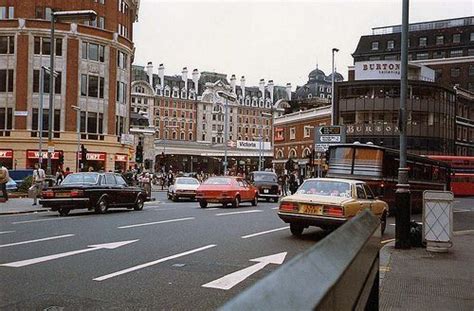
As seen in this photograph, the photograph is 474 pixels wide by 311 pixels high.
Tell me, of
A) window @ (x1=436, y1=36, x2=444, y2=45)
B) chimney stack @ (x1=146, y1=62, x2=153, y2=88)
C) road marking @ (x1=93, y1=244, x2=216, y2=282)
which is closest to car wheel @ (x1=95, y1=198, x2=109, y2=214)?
road marking @ (x1=93, y1=244, x2=216, y2=282)

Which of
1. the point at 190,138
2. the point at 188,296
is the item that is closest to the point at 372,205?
the point at 188,296

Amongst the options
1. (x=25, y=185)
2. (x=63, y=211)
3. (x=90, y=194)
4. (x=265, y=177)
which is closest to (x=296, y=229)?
(x=90, y=194)

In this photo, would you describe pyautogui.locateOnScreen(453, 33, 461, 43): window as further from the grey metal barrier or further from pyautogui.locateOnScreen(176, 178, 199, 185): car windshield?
the grey metal barrier

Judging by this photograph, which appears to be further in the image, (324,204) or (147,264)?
(324,204)

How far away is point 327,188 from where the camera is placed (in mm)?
15023

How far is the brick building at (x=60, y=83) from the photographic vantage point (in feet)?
178

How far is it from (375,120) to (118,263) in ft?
205

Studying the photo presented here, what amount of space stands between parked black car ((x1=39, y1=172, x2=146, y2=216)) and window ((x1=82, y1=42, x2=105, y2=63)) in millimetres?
36184

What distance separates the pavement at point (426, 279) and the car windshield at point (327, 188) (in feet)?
6.73

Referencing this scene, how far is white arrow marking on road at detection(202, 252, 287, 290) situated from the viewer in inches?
323

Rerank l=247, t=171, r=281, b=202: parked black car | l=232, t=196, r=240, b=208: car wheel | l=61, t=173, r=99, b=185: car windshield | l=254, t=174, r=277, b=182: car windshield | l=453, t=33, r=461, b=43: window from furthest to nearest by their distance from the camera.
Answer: l=453, t=33, r=461, b=43: window, l=254, t=174, r=277, b=182: car windshield, l=247, t=171, r=281, b=202: parked black car, l=232, t=196, r=240, b=208: car wheel, l=61, t=173, r=99, b=185: car windshield

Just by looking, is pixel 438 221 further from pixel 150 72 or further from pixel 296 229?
pixel 150 72

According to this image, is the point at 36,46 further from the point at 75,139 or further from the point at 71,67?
the point at 75,139

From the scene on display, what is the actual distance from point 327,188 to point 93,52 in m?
46.4
